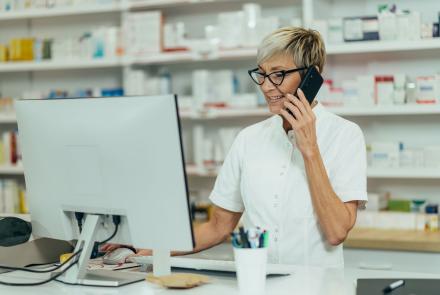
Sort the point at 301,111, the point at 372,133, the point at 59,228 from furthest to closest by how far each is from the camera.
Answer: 1. the point at 372,133
2. the point at 301,111
3. the point at 59,228

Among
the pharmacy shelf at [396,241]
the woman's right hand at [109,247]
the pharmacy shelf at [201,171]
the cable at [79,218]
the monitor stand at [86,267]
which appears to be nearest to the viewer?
the monitor stand at [86,267]

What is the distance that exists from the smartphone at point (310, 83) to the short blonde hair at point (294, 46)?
4 cm

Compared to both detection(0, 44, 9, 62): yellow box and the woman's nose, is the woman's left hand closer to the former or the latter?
the woman's nose

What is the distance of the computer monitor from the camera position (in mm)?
1940

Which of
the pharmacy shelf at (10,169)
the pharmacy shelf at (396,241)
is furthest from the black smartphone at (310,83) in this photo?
the pharmacy shelf at (10,169)

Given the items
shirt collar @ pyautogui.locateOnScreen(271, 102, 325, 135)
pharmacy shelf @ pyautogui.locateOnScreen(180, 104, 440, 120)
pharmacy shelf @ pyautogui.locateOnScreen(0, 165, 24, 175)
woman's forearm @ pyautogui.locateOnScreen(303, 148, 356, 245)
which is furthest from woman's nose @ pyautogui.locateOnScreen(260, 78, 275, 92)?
pharmacy shelf @ pyautogui.locateOnScreen(0, 165, 24, 175)

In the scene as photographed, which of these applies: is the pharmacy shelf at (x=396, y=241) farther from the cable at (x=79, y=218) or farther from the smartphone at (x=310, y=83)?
the cable at (x=79, y=218)

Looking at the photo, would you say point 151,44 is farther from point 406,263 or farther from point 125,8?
point 406,263

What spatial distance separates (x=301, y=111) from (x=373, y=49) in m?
1.85

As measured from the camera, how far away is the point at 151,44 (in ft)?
15.9

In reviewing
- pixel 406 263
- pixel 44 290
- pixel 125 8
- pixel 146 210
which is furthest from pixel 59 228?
pixel 125 8

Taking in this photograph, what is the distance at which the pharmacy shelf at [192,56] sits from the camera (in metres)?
4.58

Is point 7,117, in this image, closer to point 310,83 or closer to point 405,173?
point 405,173

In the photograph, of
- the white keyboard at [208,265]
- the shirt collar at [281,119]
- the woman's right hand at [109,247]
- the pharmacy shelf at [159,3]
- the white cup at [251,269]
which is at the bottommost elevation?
the woman's right hand at [109,247]
